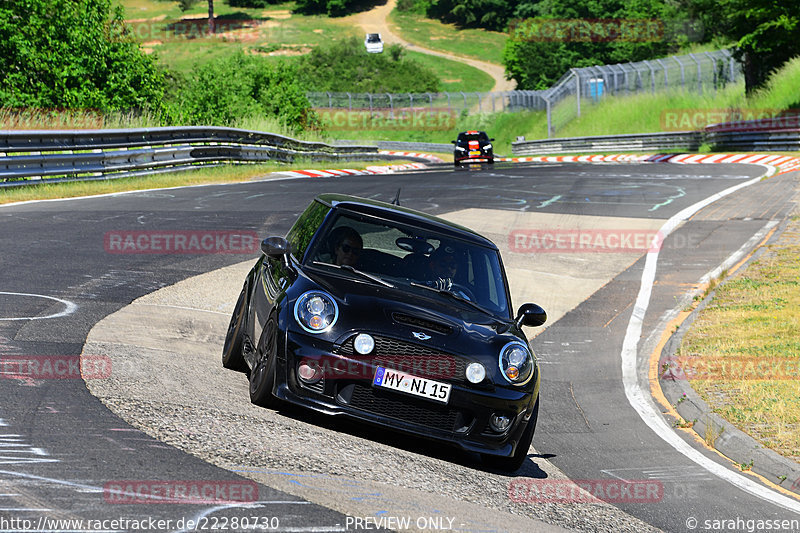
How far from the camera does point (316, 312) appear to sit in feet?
20.1

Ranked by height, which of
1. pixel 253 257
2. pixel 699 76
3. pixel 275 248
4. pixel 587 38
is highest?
pixel 587 38

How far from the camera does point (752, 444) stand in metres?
7.63

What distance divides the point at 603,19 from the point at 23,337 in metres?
85.7

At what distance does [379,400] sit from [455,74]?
10080cm

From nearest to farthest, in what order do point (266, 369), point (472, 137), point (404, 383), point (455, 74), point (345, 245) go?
point (404, 383)
point (266, 369)
point (345, 245)
point (472, 137)
point (455, 74)

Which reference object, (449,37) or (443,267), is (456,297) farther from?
(449,37)

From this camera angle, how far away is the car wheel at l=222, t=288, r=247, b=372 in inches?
299

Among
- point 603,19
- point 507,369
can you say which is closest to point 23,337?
point 507,369

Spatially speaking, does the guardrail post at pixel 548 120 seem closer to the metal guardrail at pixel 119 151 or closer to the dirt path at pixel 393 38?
the metal guardrail at pixel 119 151

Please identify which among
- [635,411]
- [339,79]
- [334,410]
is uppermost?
[339,79]

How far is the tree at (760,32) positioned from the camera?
38.9m

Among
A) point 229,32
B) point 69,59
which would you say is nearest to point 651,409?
point 69,59

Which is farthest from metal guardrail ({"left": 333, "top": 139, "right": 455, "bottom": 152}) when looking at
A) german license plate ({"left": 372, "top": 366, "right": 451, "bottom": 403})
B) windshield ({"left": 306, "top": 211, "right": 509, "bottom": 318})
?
german license plate ({"left": 372, "top": 366, "right": 451, "bottom": 403})

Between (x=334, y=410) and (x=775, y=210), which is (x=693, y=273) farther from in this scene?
(x=334, y=410)
